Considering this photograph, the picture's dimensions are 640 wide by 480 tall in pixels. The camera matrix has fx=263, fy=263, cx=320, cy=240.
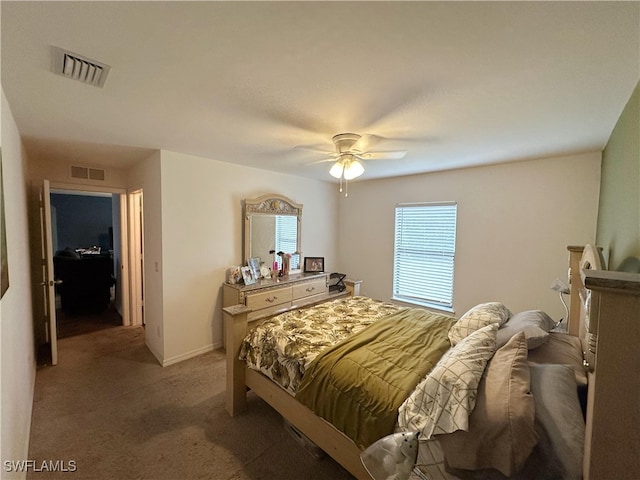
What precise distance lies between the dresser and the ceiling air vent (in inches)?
88.0

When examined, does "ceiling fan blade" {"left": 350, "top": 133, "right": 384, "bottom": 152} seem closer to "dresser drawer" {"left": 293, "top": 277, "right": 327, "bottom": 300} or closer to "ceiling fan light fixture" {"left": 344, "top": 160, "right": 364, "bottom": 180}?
"ceiling fan light fixture" {"left": 344, "top": 160, "right": 364, "bottom": 180}

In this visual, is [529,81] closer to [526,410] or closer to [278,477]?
[526,410]

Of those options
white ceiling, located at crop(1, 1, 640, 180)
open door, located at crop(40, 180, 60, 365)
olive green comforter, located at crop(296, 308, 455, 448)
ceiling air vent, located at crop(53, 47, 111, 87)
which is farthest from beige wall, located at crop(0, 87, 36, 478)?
olive green comforter, located at crop(296, 308, 455, 448)

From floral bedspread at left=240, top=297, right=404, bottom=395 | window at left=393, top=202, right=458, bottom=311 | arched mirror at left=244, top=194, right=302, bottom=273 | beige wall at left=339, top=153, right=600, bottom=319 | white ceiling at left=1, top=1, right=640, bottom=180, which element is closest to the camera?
white ceiling at left=1, top=1, right=640, bottom=180

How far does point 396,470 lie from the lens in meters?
1.10

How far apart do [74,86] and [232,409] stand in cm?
247

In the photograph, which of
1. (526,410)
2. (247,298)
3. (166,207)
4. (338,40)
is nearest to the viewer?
(526,410)

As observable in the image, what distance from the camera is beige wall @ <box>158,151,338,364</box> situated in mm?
2941

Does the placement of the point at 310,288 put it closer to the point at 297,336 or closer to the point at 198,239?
the point at 198,239

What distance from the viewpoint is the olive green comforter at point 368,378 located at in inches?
53.2

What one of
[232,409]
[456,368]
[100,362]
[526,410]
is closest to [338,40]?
[456,368]

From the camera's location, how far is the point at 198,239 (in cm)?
317

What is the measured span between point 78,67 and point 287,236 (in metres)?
3.01

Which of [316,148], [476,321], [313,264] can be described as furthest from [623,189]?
[313,264]
